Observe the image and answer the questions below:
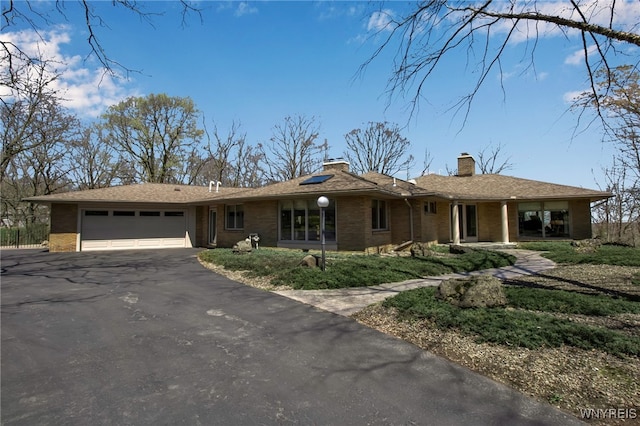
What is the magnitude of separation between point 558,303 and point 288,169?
31813 millimetres

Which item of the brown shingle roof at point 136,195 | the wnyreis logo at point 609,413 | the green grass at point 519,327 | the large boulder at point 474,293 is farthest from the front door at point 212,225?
the wnyreis logo at point 609,413

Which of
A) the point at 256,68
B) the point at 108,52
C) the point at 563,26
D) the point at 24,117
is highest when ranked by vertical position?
the point at 24,117

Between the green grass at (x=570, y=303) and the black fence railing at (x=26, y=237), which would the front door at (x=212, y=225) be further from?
the green grass at (x=570, y=303)

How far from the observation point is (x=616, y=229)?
2322 centimetres

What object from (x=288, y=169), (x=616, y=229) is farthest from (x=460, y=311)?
(x=288, y=169)

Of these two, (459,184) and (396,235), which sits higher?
(459,184)

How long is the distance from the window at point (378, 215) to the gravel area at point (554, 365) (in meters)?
8.95

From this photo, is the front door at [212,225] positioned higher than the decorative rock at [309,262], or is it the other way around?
the front door at [212,225]

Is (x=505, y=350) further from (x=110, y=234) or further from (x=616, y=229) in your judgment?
(x=616, y=229)

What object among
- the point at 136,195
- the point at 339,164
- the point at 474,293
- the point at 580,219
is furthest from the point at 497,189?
the point at 136,195

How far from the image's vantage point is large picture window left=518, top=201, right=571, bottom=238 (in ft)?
58.5

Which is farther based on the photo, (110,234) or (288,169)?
(288,169)

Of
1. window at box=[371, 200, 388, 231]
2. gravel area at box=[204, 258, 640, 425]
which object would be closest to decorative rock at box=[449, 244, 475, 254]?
window at box=[371, 200, 388, 231]

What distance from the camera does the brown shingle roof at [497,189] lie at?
16797 mm
